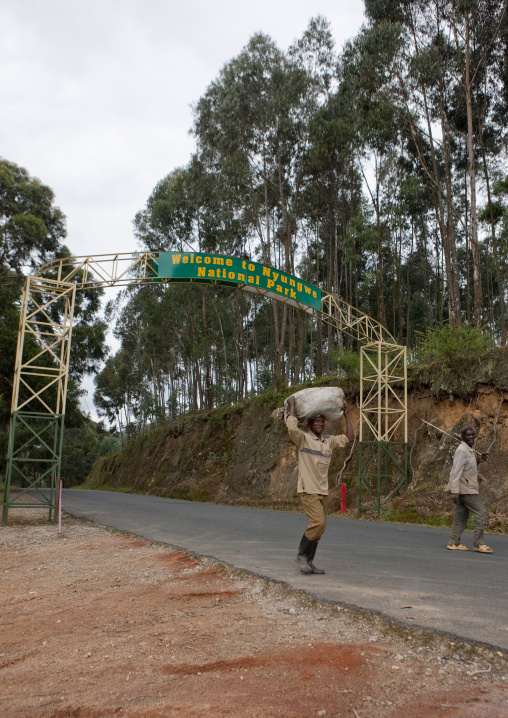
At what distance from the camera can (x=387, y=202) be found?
91.5 ft

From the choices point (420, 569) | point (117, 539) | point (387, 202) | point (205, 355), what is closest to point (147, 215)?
point (205, 355)

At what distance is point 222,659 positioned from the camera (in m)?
3.43

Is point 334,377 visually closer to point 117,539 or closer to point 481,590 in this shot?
point 117,539

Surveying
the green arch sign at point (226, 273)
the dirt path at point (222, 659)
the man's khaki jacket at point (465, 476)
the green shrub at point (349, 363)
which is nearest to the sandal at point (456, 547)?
the man's khaki jacket at point (465, 476)

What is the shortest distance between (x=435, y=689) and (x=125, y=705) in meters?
1.67

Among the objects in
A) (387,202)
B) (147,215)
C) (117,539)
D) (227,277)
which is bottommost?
(117,539)

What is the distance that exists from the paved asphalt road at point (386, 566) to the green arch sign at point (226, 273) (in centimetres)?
613

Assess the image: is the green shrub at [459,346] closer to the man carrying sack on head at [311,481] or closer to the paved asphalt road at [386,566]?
the paved asphalt road at [386,566]

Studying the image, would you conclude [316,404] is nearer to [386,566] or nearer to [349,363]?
[386,566]

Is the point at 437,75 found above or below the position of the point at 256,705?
above

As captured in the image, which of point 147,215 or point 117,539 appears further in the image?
point 147,215

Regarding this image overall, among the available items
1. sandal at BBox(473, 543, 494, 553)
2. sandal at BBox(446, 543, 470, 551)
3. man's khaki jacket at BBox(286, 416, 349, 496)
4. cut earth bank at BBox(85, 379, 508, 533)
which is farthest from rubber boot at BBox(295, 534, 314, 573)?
cut earth bank at BBox(85, 379, 508, 533)

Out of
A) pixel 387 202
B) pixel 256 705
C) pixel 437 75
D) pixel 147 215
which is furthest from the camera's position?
pixel 147 215

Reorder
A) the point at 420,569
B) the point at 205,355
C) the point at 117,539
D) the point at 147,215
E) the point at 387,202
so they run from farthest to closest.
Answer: the point at 147,215 → the point at 205,355 → the point at 387,202 → the point at 117,539 → the point at 420,569
